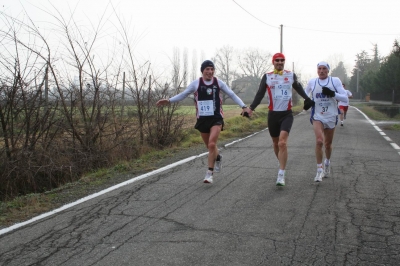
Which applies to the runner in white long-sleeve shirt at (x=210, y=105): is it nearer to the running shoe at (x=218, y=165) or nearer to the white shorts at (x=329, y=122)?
the running shoe at (x=218, y=165)

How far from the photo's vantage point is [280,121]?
6453mm

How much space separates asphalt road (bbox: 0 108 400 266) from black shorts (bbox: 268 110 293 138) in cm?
83

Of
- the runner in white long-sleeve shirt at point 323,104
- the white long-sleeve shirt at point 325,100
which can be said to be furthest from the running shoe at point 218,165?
the white long-sleeve shirt at point 325,100

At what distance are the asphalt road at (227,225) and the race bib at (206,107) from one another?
1100 mm

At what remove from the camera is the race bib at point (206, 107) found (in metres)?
6.61

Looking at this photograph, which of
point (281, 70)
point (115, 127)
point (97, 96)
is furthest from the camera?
point (115, 127)

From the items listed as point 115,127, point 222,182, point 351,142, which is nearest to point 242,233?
point 222,182

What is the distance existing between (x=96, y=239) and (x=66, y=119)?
4790mm

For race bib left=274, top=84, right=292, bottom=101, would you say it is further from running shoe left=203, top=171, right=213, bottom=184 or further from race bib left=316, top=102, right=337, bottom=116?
running shoe left=203, top=171, right=213, bottom=184

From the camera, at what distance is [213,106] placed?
663 cm

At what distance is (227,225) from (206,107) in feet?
8.53

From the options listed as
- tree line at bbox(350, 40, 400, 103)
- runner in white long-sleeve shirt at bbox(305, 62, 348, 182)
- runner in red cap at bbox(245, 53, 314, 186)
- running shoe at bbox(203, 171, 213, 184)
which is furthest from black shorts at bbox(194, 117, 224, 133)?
tree line at bbox(350, 40, 400, 103)

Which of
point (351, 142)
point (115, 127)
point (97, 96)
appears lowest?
point (351, 142)

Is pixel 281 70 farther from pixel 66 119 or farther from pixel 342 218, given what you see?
pixel 66 119
